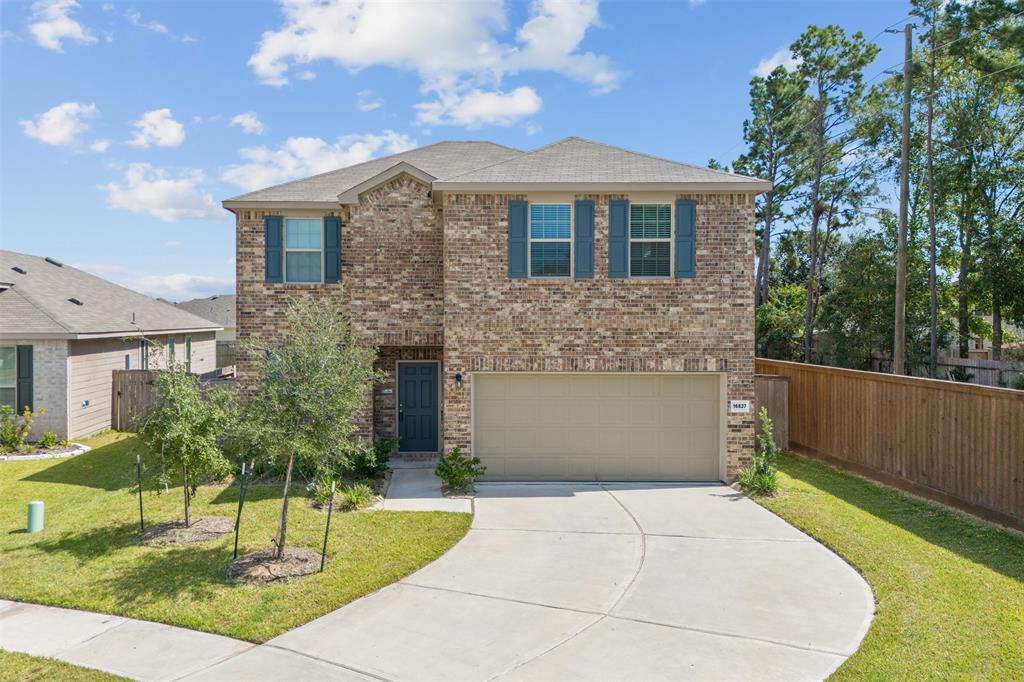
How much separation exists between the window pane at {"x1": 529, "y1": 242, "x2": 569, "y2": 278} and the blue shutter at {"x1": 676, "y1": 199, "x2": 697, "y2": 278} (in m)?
1.99

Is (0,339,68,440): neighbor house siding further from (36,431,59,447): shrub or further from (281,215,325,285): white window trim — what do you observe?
(281,215,325,285): white window trim

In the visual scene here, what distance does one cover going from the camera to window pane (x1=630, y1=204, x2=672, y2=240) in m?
11.1

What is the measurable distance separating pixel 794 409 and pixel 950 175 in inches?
550

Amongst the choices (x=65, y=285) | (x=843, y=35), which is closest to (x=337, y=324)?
(x=65, y=285)

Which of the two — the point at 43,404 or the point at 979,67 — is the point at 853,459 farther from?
the point at 43,404

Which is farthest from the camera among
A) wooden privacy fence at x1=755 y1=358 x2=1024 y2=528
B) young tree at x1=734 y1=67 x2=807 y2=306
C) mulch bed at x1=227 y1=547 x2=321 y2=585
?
young tree at x1=734 y1=67 x2=807 y2=306

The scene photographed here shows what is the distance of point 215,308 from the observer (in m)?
33.2

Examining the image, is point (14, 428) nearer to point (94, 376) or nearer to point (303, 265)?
point (94, 376)

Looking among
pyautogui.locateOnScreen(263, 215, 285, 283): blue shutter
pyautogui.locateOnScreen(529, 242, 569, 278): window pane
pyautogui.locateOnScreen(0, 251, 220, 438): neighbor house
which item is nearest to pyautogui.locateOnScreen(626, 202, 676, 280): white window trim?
pyautogui.locateOnScreen(529, 242, 569, 278): window pane

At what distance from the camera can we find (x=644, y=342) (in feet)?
36.0

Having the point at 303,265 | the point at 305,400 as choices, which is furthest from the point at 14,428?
the point at 305,400

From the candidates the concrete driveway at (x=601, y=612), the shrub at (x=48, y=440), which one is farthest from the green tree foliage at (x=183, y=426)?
the shrub at (x=48, y=440)

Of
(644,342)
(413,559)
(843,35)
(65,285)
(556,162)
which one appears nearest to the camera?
(413,559)

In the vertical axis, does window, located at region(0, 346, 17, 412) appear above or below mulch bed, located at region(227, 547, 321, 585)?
above
